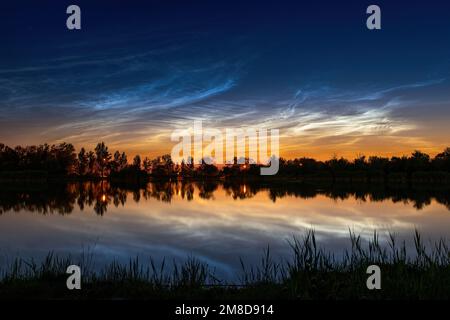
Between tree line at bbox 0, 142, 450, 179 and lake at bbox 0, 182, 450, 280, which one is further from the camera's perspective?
tree line at bbox 0, 142, 450, 179

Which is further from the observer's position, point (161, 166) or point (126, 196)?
point (161, 166)

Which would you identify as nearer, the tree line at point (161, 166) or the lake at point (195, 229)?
the lake at point (195, 229)

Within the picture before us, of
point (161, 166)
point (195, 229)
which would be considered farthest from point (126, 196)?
point (161, 166)

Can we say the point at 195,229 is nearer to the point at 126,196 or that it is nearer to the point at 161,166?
the point at 126,196

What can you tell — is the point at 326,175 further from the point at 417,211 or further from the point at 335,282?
the point at 335,282

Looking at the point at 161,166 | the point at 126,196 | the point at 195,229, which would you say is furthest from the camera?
the point at 161,166

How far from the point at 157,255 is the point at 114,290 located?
6.91 meters

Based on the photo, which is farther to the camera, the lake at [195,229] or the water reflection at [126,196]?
the water reflection at [126,196]

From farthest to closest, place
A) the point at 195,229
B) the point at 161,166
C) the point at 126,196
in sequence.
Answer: the point at 161,166
the point at 126,196
the point at 195,229

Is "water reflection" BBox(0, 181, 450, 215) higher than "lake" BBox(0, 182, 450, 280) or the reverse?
higher

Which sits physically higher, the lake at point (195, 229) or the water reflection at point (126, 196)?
the water reflection at point (126, 196)

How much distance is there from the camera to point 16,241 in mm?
15578

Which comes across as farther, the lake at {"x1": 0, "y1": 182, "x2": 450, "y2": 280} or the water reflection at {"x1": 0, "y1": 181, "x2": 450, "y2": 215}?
the water reflection at {"x1": 0, "y1": 181, "x2": 450, "y2": 215}
